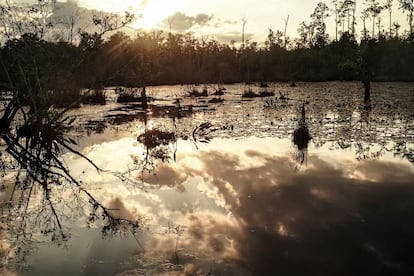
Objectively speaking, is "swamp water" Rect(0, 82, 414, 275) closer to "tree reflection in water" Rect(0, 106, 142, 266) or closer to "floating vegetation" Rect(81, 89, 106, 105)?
"tree reflection in water" Rect(0, 106, 142, 266)

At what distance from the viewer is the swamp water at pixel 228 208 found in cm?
438

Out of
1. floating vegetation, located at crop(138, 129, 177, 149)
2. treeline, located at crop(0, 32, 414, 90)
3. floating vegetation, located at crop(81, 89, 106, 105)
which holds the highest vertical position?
treeline, located at crop(0, 32, 414, 90)

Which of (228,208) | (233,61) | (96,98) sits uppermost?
(233,61)

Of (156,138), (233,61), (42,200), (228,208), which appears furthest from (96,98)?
(233,61)

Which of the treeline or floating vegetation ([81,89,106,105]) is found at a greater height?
the treeline

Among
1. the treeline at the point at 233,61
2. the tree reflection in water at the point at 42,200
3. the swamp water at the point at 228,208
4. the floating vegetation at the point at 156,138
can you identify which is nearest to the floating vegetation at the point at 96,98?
the treeline at the point at 233,61

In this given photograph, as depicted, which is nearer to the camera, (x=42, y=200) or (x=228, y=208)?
(x=228, y=208)

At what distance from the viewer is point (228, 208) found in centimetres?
605

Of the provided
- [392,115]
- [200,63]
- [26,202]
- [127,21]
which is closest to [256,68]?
[200,63]

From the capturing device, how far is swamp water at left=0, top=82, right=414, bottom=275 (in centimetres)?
438

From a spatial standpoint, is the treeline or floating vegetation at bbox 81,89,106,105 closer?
floating vegetation at bbox 81,89,106,105

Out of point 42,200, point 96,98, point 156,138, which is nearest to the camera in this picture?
point 42,200

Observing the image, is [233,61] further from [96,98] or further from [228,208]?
[228,208]

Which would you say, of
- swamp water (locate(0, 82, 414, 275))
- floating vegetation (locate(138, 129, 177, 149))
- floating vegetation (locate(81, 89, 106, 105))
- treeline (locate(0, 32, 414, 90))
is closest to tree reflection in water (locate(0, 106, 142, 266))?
swamp water (locate(0, 82, 414, 275))
